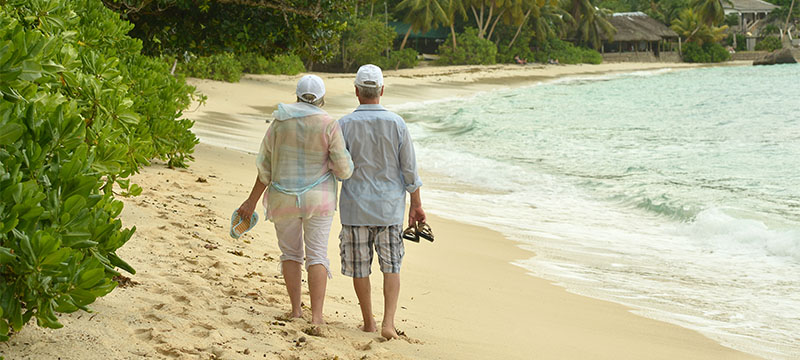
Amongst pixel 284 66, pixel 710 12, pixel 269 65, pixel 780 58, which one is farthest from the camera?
pixel 710 12

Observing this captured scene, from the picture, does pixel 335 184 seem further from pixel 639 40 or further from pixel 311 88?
pixel 639 40

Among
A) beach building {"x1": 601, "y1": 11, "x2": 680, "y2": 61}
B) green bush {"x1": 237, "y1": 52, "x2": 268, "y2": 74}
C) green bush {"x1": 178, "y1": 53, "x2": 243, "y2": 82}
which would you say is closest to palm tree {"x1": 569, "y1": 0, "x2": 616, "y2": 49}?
beach building {"x1": 601, "y1": 11, "x2": 680, "y2": 61}

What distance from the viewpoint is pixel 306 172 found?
12.1 ft

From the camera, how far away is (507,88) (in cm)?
4038

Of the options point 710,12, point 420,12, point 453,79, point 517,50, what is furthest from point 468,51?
point 710,12

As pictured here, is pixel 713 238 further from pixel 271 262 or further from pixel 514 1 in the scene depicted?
pixel 514 1

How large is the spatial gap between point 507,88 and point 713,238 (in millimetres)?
32395

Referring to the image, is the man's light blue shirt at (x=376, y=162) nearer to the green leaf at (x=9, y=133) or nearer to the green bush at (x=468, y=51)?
the green leaf at (x=9, y=133)

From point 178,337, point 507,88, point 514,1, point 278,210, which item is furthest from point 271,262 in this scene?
point 514,1

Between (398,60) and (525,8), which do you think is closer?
(398,60)

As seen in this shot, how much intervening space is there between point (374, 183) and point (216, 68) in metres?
23.8

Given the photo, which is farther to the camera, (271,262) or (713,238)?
(713,238)

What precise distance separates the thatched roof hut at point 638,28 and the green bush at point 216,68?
46258 millimetres

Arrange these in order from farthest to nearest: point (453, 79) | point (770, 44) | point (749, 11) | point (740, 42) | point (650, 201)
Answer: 1. point (749, 11)
2. point (740, 42)
3. point (770, 44)
4. point (453, 79)
5. point (650, 201)
